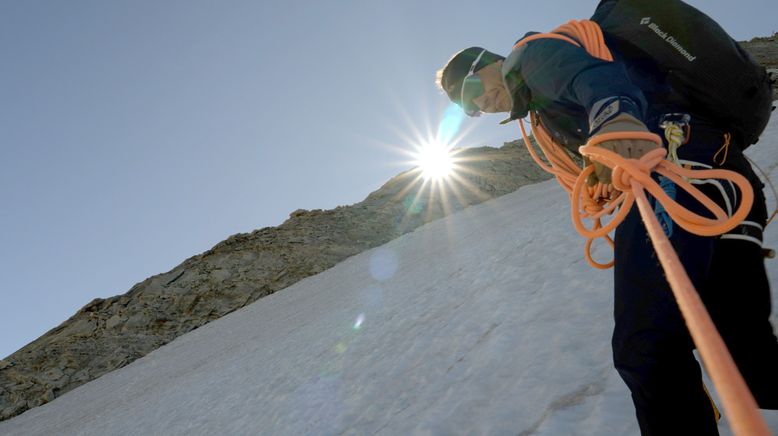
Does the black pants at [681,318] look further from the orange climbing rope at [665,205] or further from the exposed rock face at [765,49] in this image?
the exposed rock face at [765,49]

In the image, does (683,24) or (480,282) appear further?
(480,282)

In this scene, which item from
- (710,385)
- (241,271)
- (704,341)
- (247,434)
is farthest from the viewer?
(241,271)

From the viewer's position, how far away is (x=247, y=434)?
4289mm

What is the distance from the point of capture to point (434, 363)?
157 inches

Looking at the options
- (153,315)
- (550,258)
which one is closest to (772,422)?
(550,258)

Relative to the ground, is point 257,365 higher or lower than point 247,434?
higher

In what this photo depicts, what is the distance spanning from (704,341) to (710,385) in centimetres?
200

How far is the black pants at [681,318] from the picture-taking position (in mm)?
1601

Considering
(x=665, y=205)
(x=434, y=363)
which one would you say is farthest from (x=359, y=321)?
(x=665, y=205)

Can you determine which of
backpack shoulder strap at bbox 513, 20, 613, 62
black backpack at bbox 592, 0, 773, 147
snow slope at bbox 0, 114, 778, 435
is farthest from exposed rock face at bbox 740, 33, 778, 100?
backpack shoulder strap at bbox 513, 20, 613, 62

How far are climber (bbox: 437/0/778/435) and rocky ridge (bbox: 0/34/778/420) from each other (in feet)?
55.0

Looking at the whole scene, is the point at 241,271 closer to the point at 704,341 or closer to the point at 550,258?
the point at 550,258

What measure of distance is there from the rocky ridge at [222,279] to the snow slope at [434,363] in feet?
18.2

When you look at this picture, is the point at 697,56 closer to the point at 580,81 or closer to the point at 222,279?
the point at 580,81
